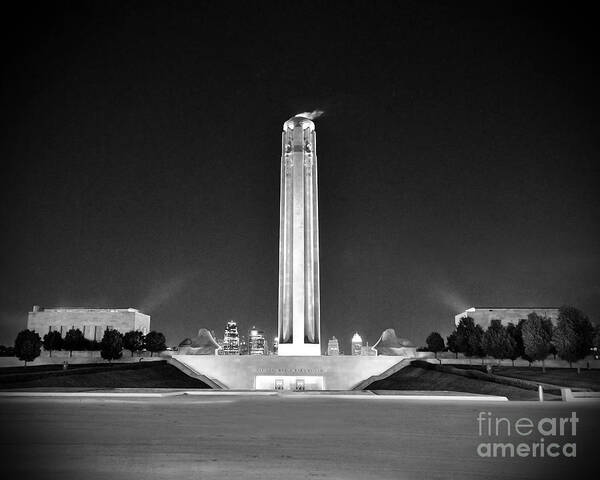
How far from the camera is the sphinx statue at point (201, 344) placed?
6812 centimetres

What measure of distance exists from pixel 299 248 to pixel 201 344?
25152 millimetres

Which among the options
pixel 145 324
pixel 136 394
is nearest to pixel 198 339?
pixel 145 324

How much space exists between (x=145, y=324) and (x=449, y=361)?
5456 centimetres

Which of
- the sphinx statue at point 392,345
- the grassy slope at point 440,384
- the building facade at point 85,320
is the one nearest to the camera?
the grassy slope at point 440,384

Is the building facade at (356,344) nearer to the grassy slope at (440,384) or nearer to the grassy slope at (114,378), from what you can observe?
the grassy slope at (440,384)

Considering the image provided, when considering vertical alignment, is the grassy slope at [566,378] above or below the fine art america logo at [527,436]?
below

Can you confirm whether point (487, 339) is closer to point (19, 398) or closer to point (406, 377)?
point (406, 377)

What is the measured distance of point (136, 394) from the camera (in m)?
22.6

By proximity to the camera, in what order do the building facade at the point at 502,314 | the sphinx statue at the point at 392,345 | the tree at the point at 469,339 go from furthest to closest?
the building facade at the point at 502,314 < the sphinx statue at the point at 392,345 < the tree at the point at 469,339

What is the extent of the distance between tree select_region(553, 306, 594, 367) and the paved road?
29.4 meters

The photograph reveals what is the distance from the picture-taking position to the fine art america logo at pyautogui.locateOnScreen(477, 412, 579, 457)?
870cm

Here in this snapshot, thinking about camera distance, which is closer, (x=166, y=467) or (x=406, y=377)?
(x=166, y=467)

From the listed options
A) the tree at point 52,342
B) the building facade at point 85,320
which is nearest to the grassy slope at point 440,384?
the tree at point 52,342

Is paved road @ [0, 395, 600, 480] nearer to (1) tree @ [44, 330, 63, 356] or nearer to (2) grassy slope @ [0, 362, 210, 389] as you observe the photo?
(2) grassy slope @ [0, 362, 210, 389]
